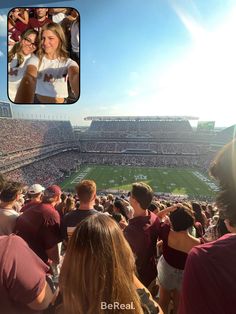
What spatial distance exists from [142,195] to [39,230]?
141 centimetres

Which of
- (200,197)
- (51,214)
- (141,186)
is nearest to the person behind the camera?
(51,214)

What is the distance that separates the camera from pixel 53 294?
1.84m

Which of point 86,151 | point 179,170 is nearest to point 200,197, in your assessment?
point 179,170

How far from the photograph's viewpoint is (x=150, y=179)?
4191cm

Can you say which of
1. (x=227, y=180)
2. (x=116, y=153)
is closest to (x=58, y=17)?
(x=227, y=180)

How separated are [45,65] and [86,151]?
66748 mm

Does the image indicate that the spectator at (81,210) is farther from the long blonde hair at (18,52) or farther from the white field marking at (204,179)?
the white field marking at (204,179)

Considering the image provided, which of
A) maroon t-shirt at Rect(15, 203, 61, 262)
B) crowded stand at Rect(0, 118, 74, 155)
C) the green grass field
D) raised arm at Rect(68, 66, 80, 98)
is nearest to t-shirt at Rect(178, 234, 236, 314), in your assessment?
raised arm at Rect(68, 66, 80, 98)

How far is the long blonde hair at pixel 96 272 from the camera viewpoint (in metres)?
1.50

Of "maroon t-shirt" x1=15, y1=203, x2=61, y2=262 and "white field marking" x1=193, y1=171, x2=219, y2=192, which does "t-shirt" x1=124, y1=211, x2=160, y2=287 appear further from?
"white field marking" x1=193, y1=171, x2=219, y2=192

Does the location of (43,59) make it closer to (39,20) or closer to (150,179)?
(39,20)

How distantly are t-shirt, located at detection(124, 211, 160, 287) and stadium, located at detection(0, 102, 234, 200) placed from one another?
25775mm

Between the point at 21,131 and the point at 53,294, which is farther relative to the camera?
the point at 21,131

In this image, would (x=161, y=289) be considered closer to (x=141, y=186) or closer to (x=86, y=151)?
(x=141, y=186)
